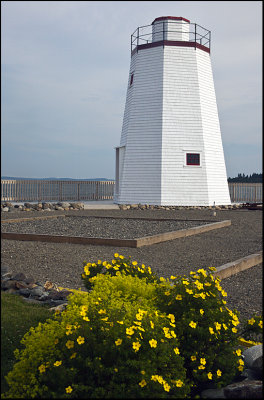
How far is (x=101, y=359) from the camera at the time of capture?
2.44 metres

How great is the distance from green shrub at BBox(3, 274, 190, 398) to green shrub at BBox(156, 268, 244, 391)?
8.8 inches

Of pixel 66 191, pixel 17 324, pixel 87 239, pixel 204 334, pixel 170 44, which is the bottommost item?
pixel 87 239

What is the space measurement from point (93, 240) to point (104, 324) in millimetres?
6854

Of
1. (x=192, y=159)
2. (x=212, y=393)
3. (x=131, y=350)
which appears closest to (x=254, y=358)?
(x=212, y=393)

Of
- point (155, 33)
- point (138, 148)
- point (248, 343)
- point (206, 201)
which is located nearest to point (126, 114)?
point (138, 148)

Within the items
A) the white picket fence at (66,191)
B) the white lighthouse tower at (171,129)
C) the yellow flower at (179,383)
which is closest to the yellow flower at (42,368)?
the yellow flower at (179,383)

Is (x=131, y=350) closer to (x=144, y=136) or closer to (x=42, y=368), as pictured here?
(x=42, y=368)

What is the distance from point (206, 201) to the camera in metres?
21.3

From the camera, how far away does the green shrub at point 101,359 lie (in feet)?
7.57

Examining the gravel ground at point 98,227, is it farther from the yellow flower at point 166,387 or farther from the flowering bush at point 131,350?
the yellow flower at point 166,387

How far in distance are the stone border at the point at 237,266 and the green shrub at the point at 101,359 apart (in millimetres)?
3979

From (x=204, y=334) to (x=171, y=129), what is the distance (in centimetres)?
1872

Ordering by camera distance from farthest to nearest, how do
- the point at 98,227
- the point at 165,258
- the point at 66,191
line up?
1. the point at 66,191
2. the point at 98,227
3. the point at 165,258

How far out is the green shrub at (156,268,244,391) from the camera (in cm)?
282
